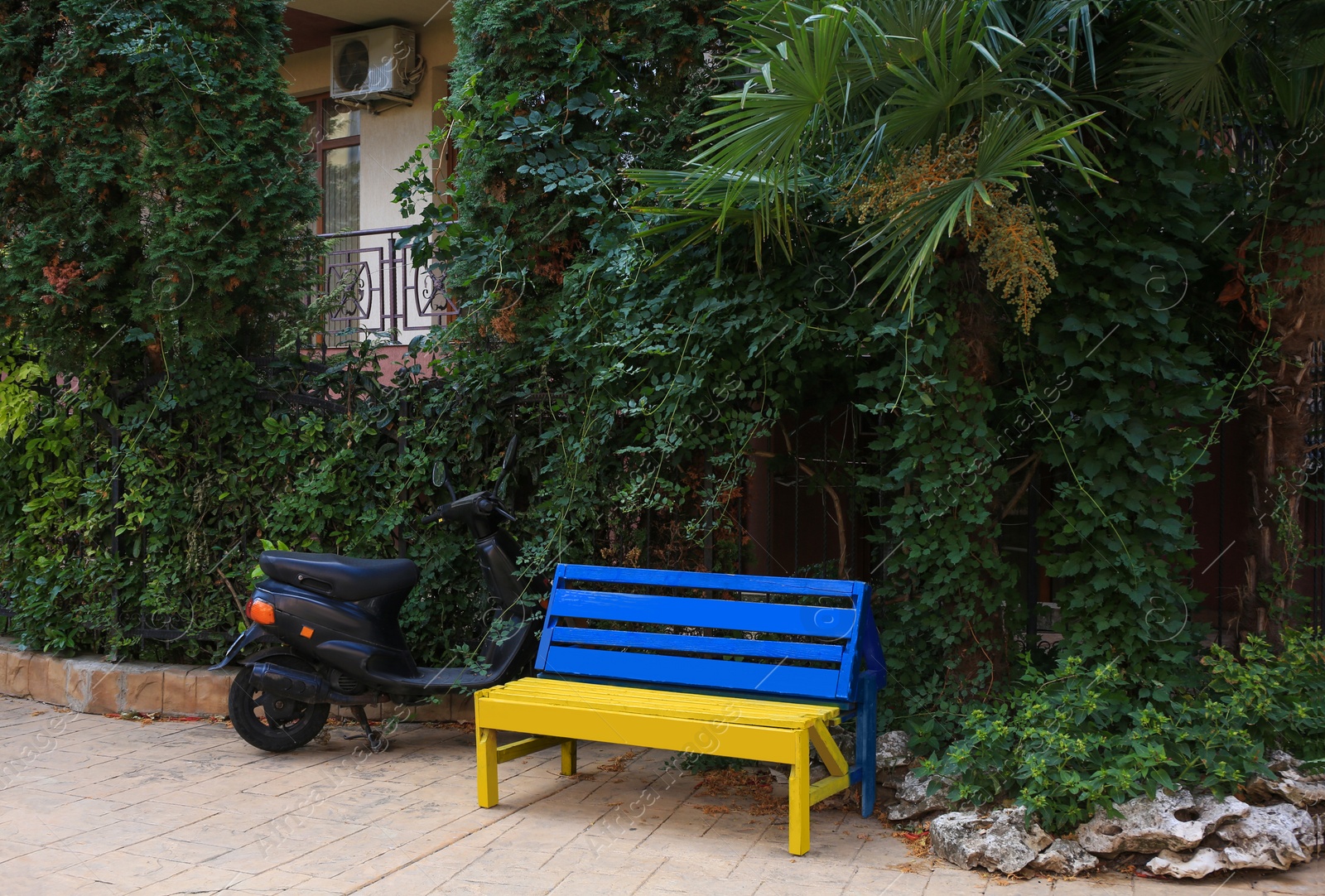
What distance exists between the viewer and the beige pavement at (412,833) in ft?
12.2

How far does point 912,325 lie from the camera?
445cm

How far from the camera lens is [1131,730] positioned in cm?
405

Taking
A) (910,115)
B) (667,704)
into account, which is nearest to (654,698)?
(667,704)

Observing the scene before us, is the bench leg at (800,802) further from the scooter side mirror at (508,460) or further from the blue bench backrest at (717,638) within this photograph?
the scooter side mirror at (508,460)

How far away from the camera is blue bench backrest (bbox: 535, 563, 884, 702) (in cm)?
433

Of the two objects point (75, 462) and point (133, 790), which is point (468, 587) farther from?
point (75, 462)

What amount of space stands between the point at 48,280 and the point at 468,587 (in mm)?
2917

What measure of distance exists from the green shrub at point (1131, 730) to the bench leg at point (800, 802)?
→ 22.8 inches

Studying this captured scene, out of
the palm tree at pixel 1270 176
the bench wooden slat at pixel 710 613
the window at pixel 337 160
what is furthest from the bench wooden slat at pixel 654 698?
the window at pixel 337 160

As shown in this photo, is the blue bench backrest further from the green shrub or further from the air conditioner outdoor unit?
the air conditioner outdoor unit

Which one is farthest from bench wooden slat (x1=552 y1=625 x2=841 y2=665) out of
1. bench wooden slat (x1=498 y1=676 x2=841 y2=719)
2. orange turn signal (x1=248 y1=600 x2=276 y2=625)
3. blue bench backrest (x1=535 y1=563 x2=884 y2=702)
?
orange turn signal (x1=248 y1=600 x2=276 y2=625)

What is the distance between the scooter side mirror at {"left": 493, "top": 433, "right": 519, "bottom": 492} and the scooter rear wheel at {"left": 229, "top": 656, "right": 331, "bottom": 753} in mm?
1295

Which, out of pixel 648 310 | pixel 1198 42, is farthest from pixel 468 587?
pixel 1198 42

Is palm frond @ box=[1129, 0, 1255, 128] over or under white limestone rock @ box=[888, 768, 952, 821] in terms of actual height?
over
